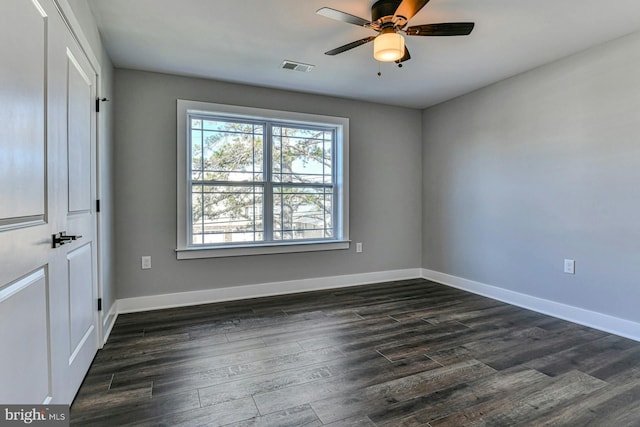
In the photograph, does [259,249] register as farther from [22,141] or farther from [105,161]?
[22,141]

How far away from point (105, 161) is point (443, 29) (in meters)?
2.81

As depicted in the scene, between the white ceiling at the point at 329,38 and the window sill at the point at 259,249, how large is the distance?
73.3 inches

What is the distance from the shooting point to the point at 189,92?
3.54m

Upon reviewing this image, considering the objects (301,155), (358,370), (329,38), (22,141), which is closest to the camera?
(22,141)

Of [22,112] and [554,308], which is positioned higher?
[22,112]

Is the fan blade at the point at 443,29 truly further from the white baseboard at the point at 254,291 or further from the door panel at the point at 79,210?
the white baseboard at the point at 254,291

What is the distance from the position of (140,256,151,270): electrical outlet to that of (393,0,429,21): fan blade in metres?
3.13

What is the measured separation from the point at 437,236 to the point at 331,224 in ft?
4.96

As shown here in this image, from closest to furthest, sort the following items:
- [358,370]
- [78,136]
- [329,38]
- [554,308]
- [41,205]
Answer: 1. [41,205]
2. [78,136]
3. [358,370]
4. [329,38]
5. [554,308]

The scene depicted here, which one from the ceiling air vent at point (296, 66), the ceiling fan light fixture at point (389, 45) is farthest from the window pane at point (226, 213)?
the ceiling fan light fixture at point (389, 45)

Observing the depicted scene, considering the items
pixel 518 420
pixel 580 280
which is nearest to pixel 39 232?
pixel 518 420

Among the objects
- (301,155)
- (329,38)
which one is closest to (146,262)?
(301,155)

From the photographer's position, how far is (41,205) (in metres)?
1.37

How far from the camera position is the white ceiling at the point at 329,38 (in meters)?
2.30
